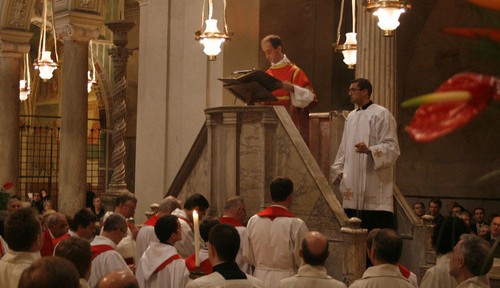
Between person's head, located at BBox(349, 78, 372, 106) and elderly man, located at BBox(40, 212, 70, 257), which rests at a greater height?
person's head, located at BBox(349, 78, 372, 106)

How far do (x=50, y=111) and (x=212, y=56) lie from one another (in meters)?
17.9

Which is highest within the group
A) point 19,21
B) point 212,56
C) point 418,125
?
point 19,21

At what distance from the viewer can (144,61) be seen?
53.3ft

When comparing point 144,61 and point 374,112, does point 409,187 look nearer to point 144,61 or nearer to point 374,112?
point 144,61

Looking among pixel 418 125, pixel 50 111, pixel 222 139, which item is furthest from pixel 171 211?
pixel 50 111

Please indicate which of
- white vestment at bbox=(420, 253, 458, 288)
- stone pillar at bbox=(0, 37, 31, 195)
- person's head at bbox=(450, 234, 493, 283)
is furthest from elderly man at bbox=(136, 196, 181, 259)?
stone pillar at bbox=(0, 37, 31, 195)

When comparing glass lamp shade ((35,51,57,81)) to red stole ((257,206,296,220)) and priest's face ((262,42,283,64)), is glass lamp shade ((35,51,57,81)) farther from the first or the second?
red stole ((257,206,296,220))

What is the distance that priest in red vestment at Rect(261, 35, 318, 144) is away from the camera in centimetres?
893

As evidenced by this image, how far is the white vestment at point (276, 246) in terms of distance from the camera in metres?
6.50

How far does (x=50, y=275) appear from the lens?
2652 millimetres

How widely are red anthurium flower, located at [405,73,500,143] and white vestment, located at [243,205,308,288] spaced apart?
574cm

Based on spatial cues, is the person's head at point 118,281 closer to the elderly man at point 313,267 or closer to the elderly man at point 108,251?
the elderly man at point 313,267

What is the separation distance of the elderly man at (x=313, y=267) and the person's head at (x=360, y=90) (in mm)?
3006

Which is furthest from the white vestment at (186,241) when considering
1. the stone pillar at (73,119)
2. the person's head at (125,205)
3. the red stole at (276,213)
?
the stone pillar at (73,119)
